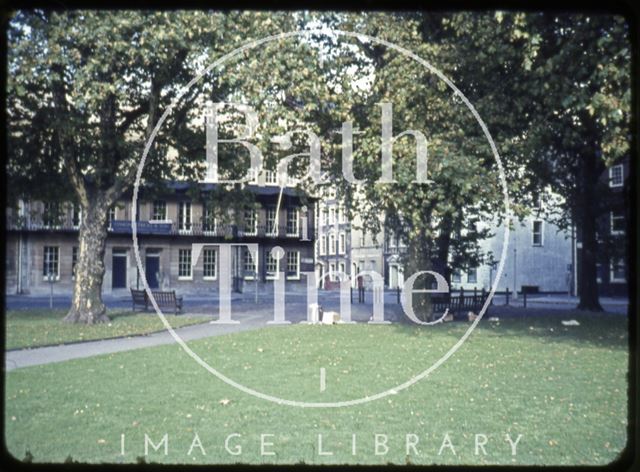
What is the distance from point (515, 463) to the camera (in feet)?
16.1

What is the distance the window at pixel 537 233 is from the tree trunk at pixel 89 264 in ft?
88.1

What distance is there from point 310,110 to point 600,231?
14.8 meters

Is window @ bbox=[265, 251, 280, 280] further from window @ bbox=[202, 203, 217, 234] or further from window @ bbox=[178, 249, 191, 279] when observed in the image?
window @ bbox=[178, 249, 191, 279]

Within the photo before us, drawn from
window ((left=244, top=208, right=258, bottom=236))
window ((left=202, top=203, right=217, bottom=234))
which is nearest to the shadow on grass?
window ((left=244, top=208, right=258, bottom=236))

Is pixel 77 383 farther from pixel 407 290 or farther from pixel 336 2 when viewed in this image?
pixel 407 290

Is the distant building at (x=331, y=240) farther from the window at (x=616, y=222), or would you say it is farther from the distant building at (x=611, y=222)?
the window at (x=616, y=222)

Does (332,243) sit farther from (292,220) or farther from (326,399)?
(326,399)

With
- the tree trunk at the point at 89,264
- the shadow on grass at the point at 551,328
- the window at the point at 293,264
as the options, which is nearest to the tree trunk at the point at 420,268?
the shadow on grass at the point at 551,328

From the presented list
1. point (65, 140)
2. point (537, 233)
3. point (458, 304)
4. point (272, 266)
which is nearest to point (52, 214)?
point (65, 140)

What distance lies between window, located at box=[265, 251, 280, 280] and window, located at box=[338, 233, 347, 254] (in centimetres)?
199

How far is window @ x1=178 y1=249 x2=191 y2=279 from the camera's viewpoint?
909 inches

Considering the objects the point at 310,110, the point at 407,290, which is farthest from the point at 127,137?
the point at 407,290

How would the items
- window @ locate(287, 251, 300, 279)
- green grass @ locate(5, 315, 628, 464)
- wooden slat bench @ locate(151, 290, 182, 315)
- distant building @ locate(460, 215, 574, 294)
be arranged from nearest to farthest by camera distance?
green grass @ locate(5, 315, 628, 464) < window @ locate(287, 251, 300, 279) < wooden slat bench @ locate(151, 290, 182, 315) < distant building @ locate(460, 215, 574, 294)

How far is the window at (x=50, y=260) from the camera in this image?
95.0ft
